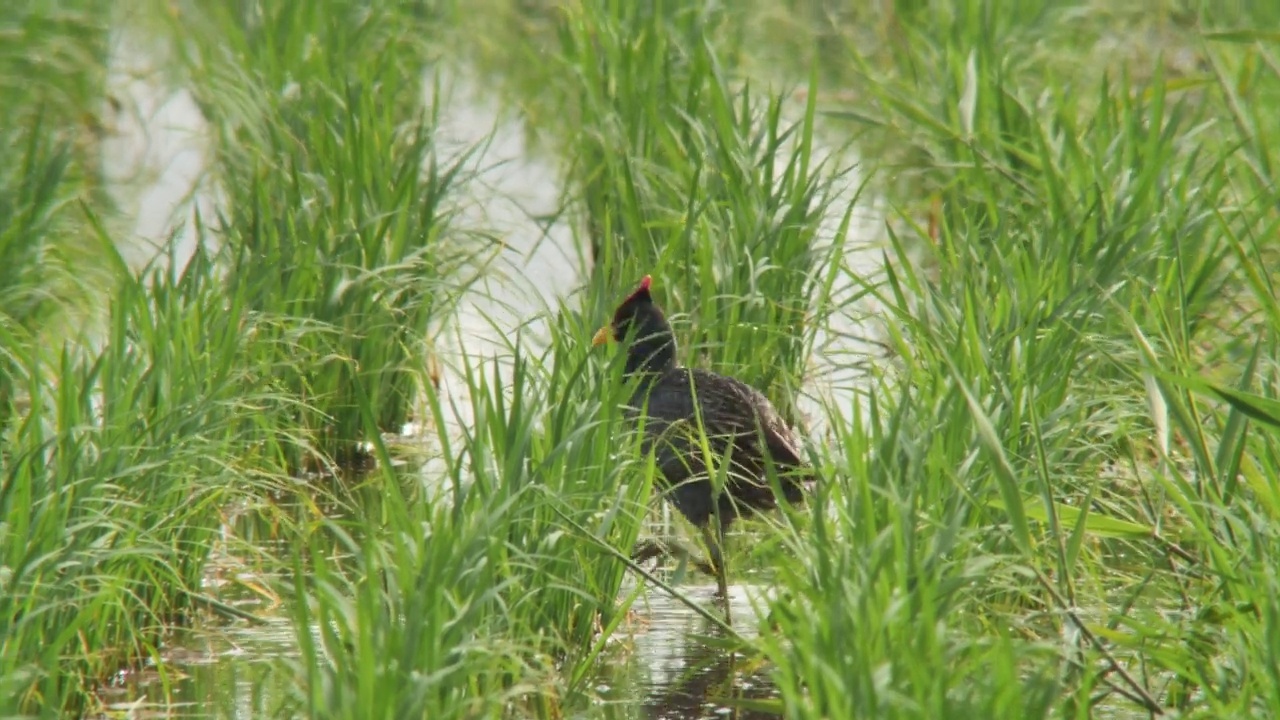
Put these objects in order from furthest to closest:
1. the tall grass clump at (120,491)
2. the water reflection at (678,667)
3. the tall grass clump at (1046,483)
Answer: the water reflection at (678,667)
the tall grass clump at (120,491)
the tall grass clump at (1046,483)

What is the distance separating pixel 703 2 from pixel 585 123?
2.71 ft

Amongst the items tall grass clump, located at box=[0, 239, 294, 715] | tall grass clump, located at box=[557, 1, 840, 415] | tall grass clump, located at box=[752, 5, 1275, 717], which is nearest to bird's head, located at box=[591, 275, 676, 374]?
tall grass clump, located at box=[557, 1, 840, 415]

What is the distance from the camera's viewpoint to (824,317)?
17.0ft

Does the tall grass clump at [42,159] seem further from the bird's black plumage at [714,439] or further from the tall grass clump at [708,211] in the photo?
the tall grass clump at [708,211]

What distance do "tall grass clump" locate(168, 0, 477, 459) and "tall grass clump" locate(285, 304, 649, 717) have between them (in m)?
0.95

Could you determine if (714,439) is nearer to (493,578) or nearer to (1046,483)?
(493,578)

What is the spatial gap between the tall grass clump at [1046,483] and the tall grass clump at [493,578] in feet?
1.53

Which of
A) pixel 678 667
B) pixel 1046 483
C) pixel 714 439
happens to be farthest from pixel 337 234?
pixel 1046 483

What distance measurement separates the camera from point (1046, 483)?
3.33 metres

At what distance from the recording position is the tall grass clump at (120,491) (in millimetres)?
3656

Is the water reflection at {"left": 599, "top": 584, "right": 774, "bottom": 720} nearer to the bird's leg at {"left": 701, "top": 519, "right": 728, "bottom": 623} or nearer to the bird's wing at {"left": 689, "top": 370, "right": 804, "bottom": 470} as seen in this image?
the bird's leg at {"left": 701, "top": 519, "right": 728, "bottom": 623}

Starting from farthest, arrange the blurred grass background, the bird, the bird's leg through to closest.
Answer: the bird, the bird's leg, the blurred grass background

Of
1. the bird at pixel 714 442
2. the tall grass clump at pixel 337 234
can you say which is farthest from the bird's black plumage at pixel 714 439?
the tall grass clump at pixel 337 234

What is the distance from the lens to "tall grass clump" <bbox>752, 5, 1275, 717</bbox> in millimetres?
3213
